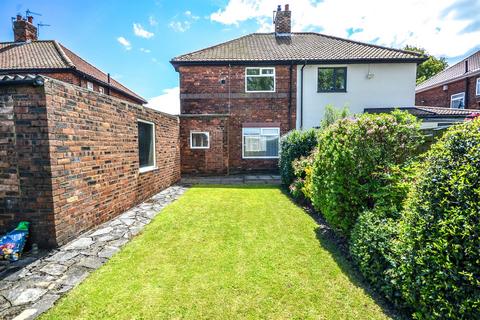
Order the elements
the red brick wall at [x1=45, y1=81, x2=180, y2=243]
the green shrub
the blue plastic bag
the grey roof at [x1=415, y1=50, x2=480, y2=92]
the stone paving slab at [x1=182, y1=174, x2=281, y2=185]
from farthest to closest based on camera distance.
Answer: the grey roof at [x1=415, y1=50, x2=480, y2=92], the stone paving slab at [x1=182, y1=174, x2=281, y2=185], the red brick wall at [x1=45, y1=81, x2=180, y2=243], the blue plastic bag, the green shrub

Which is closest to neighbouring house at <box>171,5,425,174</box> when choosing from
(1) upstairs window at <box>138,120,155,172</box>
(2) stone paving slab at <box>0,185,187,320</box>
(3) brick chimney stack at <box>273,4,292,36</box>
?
(3) brick chimney stack at <box>273,4,292,36</box>

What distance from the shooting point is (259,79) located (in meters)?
12.3

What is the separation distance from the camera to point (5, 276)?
2.91 metres

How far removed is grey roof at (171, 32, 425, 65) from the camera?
39.0 feet

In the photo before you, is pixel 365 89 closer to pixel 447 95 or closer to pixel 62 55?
pixel 447 95

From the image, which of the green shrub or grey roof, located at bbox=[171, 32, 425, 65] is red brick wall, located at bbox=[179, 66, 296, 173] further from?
the green shrub

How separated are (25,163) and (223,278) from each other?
12.0 feet

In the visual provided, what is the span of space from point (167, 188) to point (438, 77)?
83.4 ft

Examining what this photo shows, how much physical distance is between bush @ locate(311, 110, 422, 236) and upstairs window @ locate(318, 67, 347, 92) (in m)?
9.40

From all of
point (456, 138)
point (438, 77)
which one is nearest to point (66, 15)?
point (456, 138)

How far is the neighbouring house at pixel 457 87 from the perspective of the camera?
53.4 ft

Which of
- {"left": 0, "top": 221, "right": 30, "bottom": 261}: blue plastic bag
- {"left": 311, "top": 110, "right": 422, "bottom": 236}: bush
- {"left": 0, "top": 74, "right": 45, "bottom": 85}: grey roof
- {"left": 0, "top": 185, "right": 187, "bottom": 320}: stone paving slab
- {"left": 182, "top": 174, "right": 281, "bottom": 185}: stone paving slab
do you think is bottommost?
{"left": 0, "top": 185, "right": 187, "bottom": 320}: stone paving slab

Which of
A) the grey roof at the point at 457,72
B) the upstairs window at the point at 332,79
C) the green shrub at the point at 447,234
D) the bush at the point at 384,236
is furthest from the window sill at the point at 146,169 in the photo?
the grey roof at the point at 457,72

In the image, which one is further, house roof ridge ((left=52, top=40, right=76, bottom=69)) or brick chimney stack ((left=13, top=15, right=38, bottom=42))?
brick chimney stack ((left=13, top=15, right=38, bottom=42))
